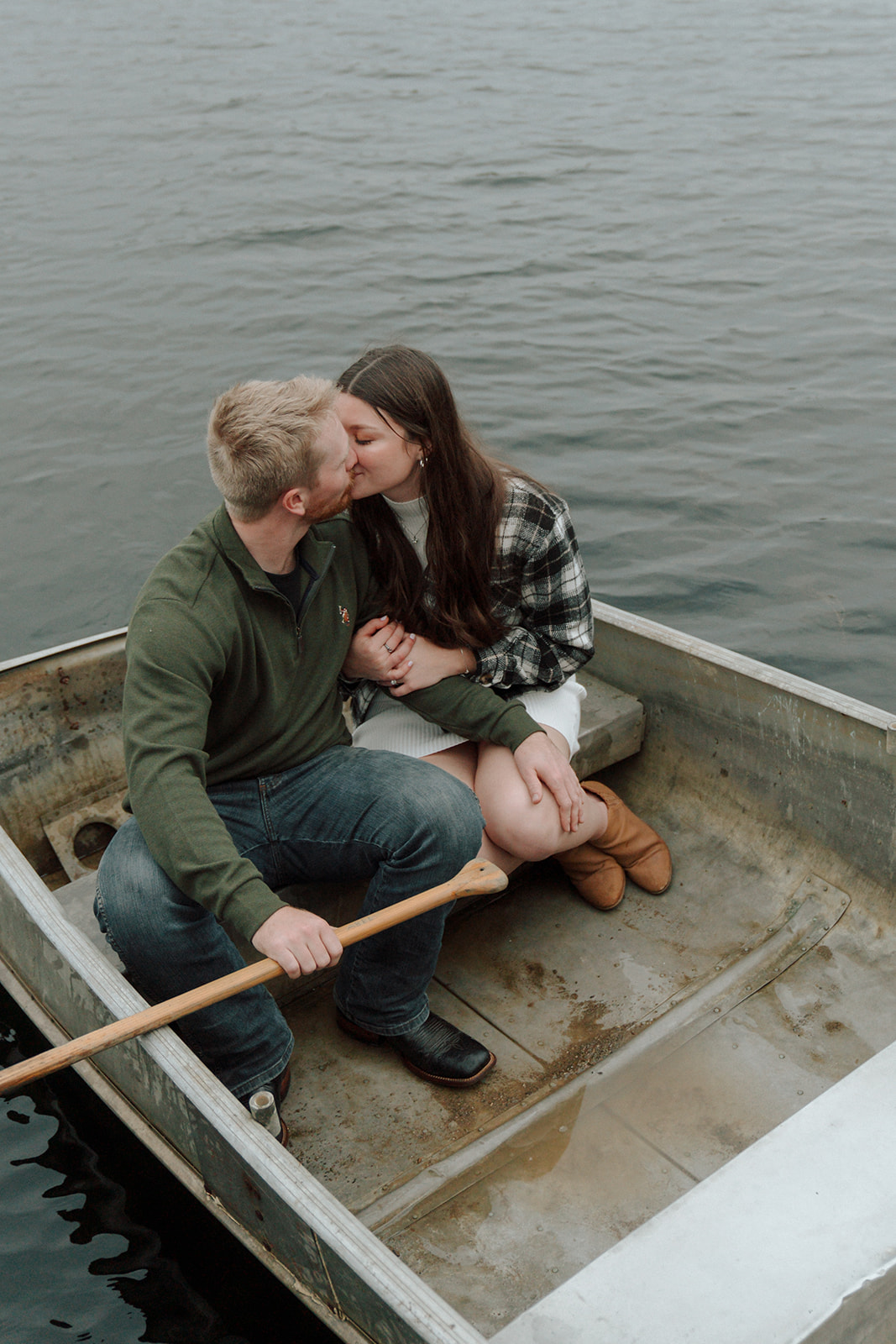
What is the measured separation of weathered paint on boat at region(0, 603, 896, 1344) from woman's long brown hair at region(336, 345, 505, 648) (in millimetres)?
699

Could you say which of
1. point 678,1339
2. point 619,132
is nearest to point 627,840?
point 678,1339

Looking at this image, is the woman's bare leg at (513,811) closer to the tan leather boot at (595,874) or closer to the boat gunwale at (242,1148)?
the tan leather boot at (595,874)

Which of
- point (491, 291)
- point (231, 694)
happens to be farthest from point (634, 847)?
point (491, 291)

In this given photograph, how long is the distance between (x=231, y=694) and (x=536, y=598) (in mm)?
829

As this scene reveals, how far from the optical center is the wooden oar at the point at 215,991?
2078 millimetres

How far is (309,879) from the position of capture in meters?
2.71

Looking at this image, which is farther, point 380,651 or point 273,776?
point 380,651

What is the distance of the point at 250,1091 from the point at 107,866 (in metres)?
0.56

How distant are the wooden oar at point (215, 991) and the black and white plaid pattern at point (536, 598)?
0.71 metres

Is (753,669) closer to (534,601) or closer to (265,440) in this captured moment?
(534,601)

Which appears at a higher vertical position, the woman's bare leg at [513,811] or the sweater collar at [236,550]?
the sweater collar at [236,550]

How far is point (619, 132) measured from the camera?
12531 millimetres

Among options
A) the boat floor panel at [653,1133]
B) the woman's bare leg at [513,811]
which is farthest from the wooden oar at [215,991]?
the boat floor panel at [653,1133]

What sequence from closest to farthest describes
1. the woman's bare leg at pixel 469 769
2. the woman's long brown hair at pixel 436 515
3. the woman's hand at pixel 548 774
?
the woman's long brown hair at pixel 436 515 < the woman's hand at pixel 548 774 < the woman's bare leg at pixel 469 769
